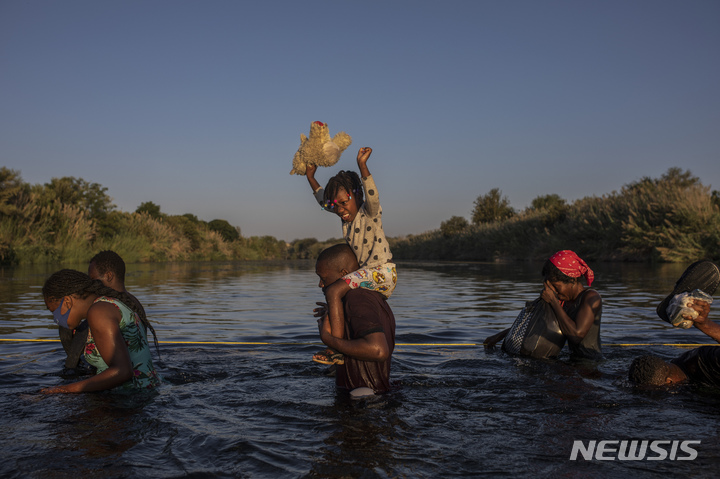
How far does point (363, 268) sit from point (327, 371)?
160cm

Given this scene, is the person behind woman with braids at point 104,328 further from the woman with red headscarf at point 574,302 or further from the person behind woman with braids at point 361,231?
the woman with red headscarf at point 574,302

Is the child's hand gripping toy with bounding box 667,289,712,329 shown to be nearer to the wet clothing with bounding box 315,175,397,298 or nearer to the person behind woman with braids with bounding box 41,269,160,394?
the wet clothing with bounding box 315,175,397,298

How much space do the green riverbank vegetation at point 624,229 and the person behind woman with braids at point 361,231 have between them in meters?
23.2

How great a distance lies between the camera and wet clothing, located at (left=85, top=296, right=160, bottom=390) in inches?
154

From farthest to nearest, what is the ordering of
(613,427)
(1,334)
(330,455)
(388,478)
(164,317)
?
(164,317) < (1,334) < (613,427) < (330,455) < (388,478)

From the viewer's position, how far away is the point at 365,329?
361cm

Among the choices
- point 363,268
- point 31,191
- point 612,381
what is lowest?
point 612,381

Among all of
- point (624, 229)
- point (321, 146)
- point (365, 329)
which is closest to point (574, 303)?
point (365, 329)

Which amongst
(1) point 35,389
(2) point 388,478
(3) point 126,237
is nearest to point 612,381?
(2) point 388,478

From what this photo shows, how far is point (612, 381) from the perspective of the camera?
4664 mm

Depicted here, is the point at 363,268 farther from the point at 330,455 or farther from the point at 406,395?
the point at 330,455

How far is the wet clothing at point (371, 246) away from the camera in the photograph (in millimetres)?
3871

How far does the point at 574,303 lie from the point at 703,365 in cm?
142

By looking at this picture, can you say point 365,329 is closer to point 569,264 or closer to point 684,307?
point 684,307
